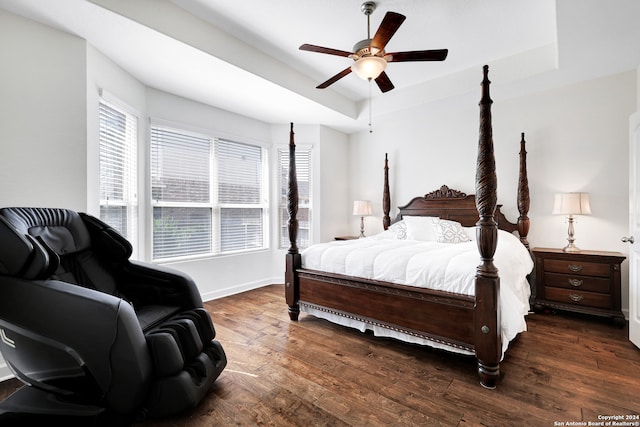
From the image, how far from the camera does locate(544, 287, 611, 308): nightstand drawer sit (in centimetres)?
293

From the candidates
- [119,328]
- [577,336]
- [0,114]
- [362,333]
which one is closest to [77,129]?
[0,114]

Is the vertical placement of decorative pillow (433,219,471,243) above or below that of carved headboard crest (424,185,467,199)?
below

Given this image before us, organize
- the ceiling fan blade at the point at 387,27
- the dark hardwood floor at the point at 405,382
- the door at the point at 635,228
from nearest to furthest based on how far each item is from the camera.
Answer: the dark hardwood floor at the point at 405,382
the ceiling fan blade at the point at 387,27
the door at the point at 635,228

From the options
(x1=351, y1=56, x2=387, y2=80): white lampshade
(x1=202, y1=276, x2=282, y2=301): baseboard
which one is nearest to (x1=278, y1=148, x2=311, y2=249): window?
(x1=202, y1=276, x2=282, y2=301): baseboard

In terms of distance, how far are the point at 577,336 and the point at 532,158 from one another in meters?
2.09

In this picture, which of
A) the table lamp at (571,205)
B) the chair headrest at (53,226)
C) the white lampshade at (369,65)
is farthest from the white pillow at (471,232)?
the chair headrest at (53,226)

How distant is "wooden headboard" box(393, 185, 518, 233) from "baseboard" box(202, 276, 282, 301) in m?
2.32

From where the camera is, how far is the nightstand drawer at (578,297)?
115 inches

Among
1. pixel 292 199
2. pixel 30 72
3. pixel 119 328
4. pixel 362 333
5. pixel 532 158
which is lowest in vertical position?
pixel 362 333

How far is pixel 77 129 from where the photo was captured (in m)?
2.43

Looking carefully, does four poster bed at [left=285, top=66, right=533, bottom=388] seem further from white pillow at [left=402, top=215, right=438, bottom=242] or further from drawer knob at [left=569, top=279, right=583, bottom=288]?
drawer knob at [left=569, top=279, right=583, bottom=288]

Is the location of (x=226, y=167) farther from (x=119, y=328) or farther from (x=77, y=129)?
(x=119, y=328)

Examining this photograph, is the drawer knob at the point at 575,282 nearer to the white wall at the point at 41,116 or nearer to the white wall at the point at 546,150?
the white wall at the point at 546,150

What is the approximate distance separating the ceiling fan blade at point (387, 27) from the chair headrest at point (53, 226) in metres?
2.49
